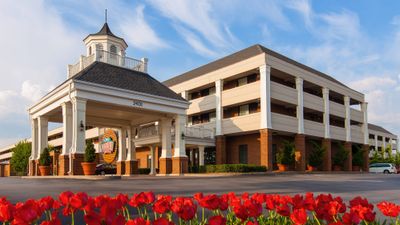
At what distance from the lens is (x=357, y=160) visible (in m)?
51.0

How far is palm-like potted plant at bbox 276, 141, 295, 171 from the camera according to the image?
37.5 meters

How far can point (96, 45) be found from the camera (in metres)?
30.9

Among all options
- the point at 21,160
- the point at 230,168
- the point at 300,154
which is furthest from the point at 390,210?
the point at 21,160

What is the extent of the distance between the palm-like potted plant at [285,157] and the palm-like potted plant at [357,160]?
666 inches

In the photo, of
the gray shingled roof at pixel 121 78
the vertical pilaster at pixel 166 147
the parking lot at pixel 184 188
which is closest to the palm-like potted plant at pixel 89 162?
the parking lot at pixel 184 188

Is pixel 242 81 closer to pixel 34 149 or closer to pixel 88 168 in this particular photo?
pixel 34 149

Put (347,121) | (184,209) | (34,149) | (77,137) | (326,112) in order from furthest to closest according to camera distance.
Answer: (347,121), (326,112), (34,149), (77,137), (184,209)

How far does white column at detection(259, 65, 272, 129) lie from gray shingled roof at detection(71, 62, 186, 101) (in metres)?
10.8

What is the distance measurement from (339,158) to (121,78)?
30.5 m

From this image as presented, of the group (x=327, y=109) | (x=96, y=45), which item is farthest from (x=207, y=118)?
(x=96, y=45)

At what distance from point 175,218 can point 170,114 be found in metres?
22.5

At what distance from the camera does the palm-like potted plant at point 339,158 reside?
4669 centimetres

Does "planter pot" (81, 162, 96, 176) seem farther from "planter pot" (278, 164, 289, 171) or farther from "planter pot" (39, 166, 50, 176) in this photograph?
"planter pot" (278, 164, 289, 171)

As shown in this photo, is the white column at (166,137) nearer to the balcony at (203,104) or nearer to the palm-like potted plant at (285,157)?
the palm-like potted plant at (285,157)
